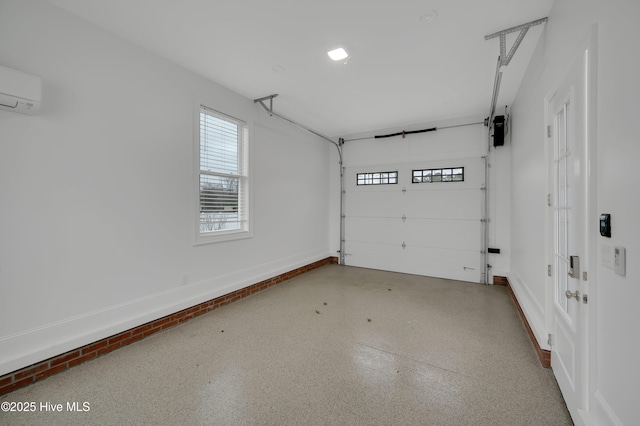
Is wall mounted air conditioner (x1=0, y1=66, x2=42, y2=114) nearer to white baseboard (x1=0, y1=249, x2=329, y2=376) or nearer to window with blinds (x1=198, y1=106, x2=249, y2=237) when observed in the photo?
window with blinds (x1=198, y1=106, x2=249, y2=237)

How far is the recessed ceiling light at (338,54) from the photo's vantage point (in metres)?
2.70

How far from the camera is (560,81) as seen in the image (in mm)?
1886

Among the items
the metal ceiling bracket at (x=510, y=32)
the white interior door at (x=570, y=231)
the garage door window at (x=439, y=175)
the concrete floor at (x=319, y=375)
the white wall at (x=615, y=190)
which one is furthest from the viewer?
the garage door window at (x=439, y=175)

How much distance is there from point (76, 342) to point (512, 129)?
609 cm

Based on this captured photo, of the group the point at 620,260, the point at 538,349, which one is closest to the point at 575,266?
the point at 620,260

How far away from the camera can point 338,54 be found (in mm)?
2771

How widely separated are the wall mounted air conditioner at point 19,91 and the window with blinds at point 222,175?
4.95ft

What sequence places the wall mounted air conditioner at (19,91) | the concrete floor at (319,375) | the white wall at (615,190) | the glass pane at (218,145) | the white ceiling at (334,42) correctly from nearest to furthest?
the white wall at (615,190)
the concrete floor at (319,375)
the wall mounted air conditioner at (19,91)
the white ceiling at (334,42)
the glass pane at (218,145)

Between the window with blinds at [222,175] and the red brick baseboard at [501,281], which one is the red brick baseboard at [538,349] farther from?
the window with blinds at [222,175]

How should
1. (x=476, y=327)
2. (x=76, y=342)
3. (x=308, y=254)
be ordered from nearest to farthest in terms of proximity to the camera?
(x=76, y=342), (x=476, y=327), (x=308, y=254)

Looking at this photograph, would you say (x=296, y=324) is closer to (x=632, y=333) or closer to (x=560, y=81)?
(x=632, y=333)

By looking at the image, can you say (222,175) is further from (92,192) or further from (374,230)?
(374,230)

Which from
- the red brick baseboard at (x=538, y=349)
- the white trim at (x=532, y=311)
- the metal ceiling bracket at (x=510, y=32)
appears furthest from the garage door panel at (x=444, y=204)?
the metal ceiling bracket at (x=510, y=32)

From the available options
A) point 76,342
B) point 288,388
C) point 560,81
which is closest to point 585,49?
point 560,81
